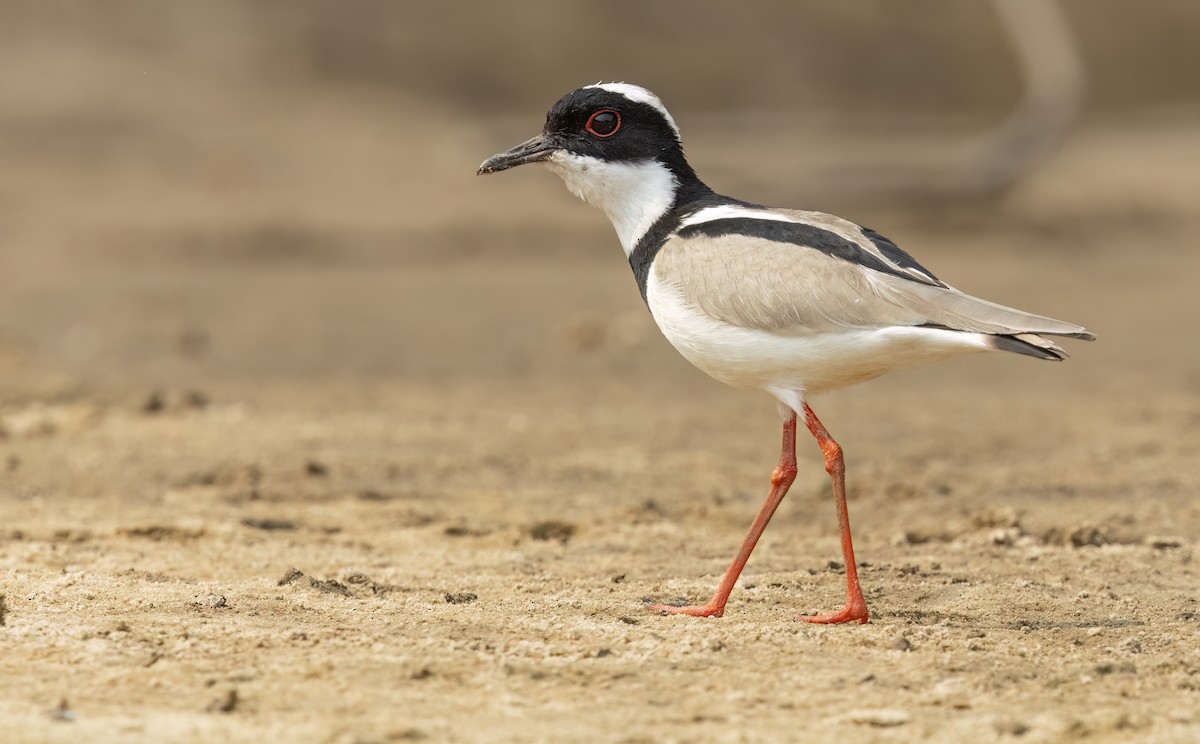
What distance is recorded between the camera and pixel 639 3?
84.0 feet

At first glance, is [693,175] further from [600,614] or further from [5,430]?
[5,430]

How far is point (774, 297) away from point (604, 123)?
3.95ft

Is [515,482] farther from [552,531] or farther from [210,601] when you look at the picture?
[210,601]

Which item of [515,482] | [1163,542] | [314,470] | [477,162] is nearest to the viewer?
[1163,542]

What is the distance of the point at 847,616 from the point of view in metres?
5.11

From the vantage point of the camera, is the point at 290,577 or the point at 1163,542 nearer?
the point at 290,577

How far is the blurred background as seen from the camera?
13.2 m

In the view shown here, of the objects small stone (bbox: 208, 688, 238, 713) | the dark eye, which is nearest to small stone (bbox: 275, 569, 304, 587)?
small stone (bbox: 208, 688, 238, 713)

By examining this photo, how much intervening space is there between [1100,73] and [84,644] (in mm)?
25943

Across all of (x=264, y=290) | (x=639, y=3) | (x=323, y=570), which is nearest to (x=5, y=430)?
(x=323, y=570)

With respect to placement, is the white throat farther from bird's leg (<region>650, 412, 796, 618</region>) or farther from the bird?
bird's leg (<region>650, 412, 796, 618</region>)

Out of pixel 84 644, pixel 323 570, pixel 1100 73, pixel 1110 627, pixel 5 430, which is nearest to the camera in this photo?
pixel 84 644

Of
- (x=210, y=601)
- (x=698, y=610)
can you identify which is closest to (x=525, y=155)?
(x=698, y=610)

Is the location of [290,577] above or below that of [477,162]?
below
